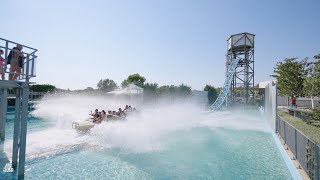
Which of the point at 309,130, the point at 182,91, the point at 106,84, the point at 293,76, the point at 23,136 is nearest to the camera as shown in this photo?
the point at 23,136

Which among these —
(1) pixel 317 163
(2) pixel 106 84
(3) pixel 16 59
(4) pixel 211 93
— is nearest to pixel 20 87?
(3) pixel 16 59

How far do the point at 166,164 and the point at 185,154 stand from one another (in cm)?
182

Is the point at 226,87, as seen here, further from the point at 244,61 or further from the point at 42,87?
the point at 42,87

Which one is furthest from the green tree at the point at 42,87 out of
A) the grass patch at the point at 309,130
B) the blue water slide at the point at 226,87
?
the grass patch at the point at 309,130

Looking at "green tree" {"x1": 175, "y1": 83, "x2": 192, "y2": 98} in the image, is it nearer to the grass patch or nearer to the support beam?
the grass patch

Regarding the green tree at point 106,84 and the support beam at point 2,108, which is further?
the green tree at point 106,84

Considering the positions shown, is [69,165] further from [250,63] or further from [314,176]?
[250,63]

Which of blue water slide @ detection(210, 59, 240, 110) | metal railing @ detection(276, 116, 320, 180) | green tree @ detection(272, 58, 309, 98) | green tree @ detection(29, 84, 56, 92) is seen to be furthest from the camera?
green tree @ detection(29, 84, 56, 92)

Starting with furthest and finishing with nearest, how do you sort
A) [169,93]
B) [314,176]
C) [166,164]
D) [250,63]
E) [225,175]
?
[169,93]
[250,63]
[166,164]
[225,175]
[314,176]

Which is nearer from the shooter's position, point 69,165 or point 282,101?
point 69,165

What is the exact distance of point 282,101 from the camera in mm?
39500

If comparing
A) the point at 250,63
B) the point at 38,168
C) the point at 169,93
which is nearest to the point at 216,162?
the point at 38,168

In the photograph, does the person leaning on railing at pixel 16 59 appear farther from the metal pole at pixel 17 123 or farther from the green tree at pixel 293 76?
the green tree at pixel 293 76

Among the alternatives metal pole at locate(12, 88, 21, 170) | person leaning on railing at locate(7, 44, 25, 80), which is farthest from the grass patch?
person leaning on railing at locate(7, 44, 25, 80)
